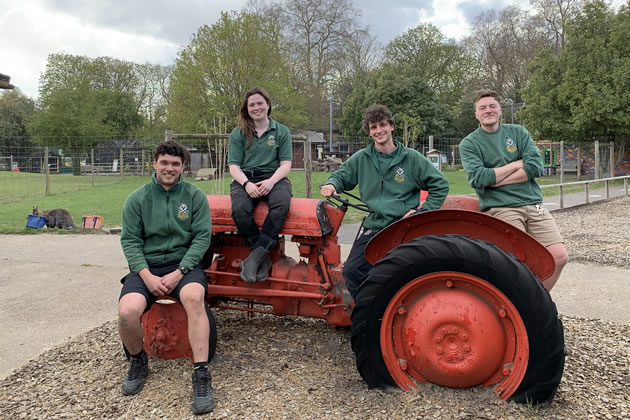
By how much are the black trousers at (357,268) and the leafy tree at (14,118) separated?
155ft

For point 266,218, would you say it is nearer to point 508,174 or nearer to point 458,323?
point 458,323

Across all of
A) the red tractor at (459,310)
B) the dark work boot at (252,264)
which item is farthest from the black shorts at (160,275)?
the red tractor at (459,310)

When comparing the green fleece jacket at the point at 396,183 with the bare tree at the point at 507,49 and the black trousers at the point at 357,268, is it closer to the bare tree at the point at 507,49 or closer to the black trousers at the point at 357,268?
the black trousers at the point at 357,268

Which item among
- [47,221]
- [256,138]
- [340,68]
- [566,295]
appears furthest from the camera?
[340,68]

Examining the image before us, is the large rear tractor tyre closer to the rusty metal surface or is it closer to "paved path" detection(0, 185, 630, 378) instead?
the rusty metal surface

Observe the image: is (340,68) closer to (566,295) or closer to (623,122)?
(623,122)

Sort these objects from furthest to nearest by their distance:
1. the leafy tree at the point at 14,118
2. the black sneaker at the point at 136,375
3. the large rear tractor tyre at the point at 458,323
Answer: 1. the leafy tree at the point at 14,118
2. the black sneaker at the point at 136,375
3. the large rear tractor tyre at the point at 458,323

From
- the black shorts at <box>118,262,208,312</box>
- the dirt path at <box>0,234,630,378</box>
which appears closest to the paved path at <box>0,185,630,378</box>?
the dirt path at <box>0,234,630,378</box>

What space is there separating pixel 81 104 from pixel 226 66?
61.9 feet

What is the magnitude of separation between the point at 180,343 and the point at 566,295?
11.4 feet

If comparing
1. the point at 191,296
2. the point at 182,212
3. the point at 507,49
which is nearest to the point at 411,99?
the point at 507,49

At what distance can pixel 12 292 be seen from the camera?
4754 mm

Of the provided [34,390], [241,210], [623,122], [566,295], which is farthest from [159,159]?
[623,122]

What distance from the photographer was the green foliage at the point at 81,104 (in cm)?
3559
